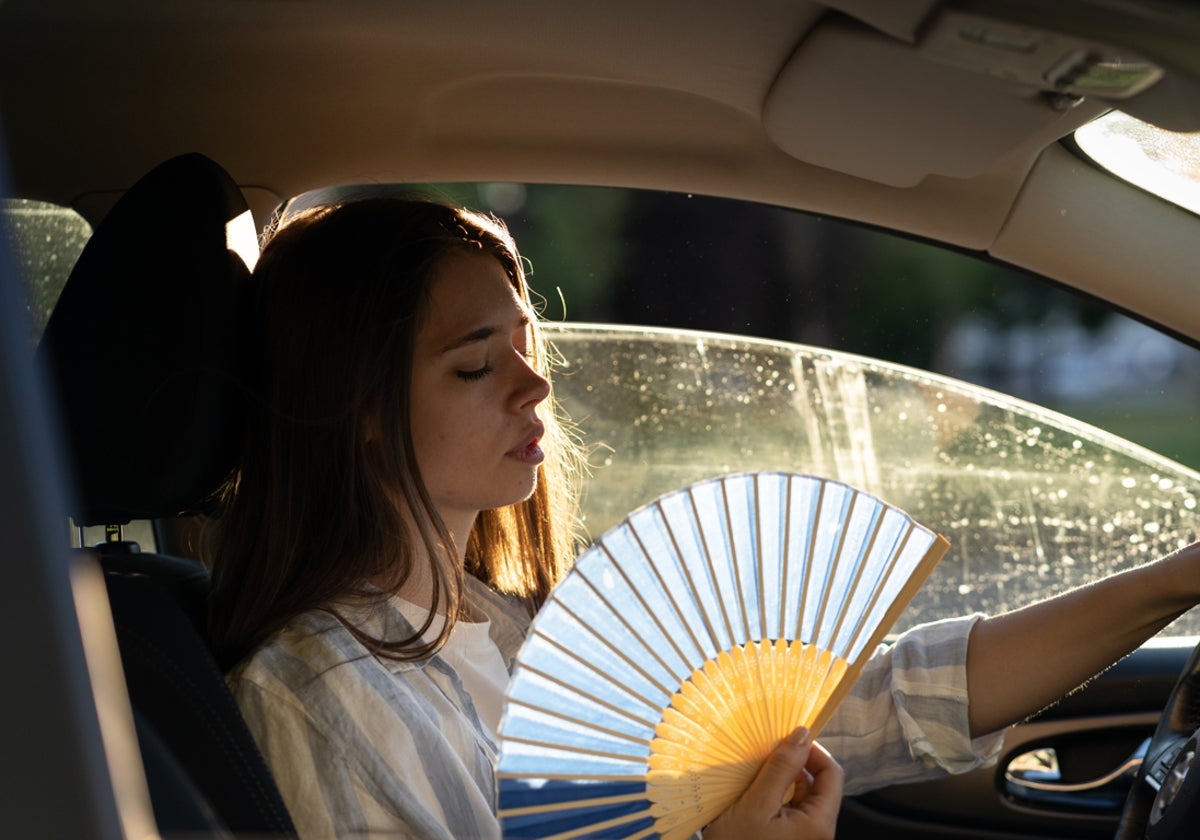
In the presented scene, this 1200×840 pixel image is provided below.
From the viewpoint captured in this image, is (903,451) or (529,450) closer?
(529,450)

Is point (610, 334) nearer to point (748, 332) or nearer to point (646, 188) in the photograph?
point (748, 332)

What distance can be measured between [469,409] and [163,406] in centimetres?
38

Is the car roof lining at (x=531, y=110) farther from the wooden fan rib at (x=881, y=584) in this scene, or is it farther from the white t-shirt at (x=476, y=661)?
the white t-shirt at (x=476, y=661)

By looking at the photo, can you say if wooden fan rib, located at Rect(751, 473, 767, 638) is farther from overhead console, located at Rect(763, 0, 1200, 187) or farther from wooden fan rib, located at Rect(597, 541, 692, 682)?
overhead console, located at Rect(763, 0, 1200, 187)

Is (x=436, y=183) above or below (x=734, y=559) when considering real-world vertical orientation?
above

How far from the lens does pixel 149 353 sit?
1549 mm

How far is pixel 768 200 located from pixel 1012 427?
647mm

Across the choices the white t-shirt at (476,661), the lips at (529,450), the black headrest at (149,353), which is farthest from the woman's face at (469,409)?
the black headrest at (149,353)

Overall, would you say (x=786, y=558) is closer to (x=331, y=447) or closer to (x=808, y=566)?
(x=808, y=566)

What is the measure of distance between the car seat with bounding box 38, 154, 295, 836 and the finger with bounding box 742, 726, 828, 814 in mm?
466

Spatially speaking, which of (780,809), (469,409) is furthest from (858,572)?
(469,409)

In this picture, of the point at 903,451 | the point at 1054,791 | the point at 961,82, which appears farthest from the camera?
the point at 903,451

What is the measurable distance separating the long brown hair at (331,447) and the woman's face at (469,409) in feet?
0.09

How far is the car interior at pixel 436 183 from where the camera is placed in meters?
1.00
